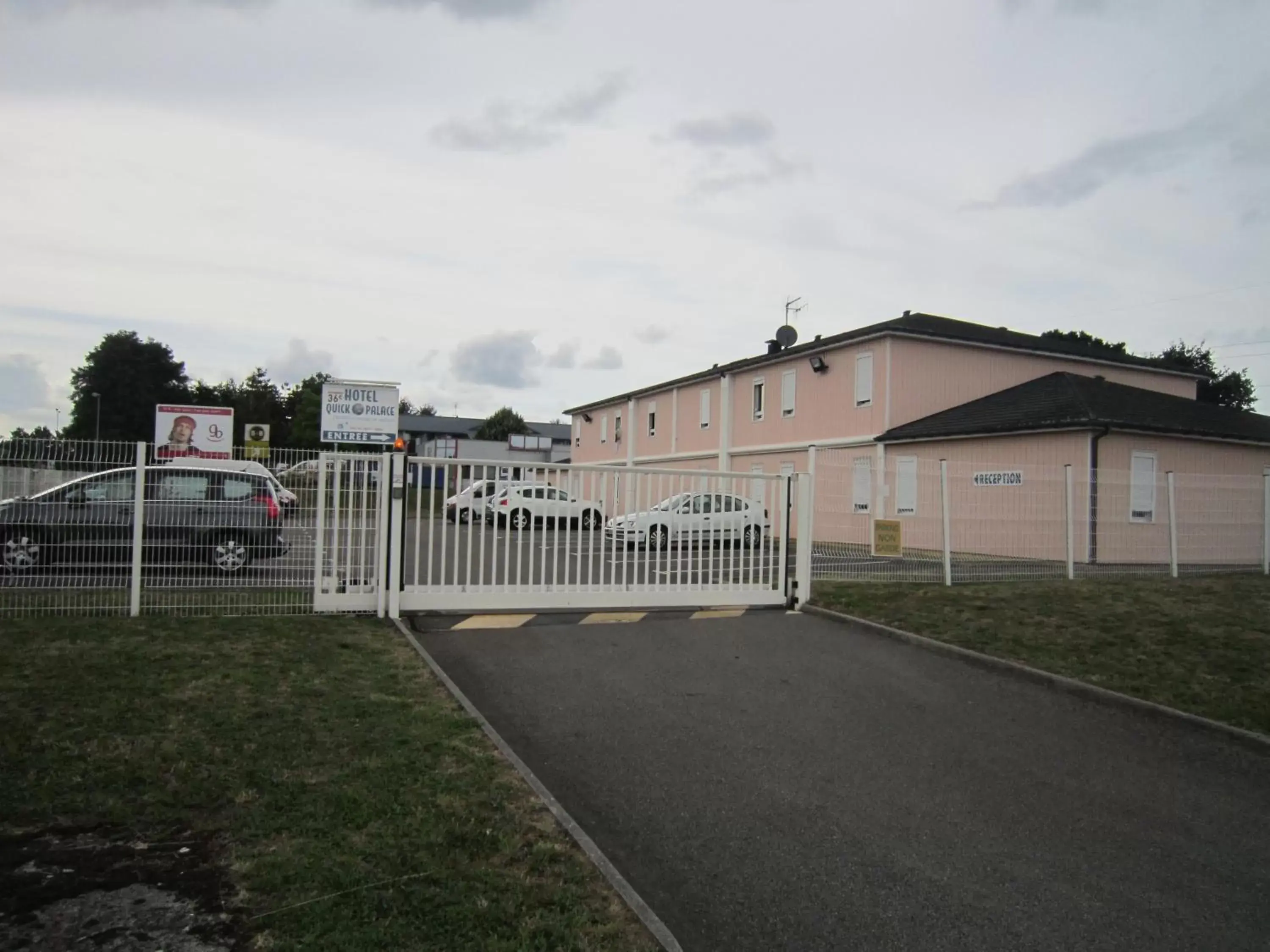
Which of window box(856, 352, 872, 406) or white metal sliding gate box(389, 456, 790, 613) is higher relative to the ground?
window box(856, 352, 872, 406)

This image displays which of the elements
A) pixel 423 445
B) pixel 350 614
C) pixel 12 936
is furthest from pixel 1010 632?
pixel 423 445

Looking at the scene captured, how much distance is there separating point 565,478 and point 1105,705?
20.5ft

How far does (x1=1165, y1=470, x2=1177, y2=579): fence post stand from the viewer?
15.9 metres

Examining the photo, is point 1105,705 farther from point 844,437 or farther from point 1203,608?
point 844,437

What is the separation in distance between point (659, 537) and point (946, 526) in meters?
5.49

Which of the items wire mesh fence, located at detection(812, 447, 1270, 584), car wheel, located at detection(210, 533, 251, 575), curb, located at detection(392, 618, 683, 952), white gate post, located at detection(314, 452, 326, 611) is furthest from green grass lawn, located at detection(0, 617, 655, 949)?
wire mesh fence, located at detection(812, 447, 1270, 584)

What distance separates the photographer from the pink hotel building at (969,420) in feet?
51.6

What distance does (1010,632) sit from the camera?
977cm

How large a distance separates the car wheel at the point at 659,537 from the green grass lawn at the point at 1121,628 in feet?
7.77

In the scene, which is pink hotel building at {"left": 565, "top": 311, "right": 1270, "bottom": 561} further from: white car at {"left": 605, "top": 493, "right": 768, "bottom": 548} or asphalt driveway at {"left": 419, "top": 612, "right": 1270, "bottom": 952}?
asphalt driveway at {"left": 419, "top": 612, "right": 1270, "bottom": 952}

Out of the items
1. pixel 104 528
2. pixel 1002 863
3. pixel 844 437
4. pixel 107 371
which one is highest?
pixel 107 371

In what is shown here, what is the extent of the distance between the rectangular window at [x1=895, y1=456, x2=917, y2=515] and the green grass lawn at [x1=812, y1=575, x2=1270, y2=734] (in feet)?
4.63

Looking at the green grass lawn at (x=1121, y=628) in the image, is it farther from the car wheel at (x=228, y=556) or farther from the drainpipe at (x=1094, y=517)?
the car wheel at (x=228, y=556)

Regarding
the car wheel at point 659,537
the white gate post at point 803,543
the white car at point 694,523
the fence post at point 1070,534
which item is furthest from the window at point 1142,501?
the car wheel at point 659,537
